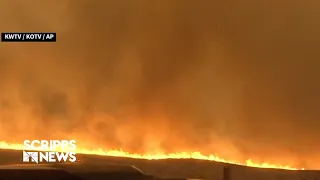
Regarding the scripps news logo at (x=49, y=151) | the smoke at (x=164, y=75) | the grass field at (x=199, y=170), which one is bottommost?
the grass field at (x=199, y=170)

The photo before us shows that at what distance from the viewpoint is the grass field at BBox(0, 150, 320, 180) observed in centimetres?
106

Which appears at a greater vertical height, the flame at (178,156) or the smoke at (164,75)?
the smoke at (164,75)

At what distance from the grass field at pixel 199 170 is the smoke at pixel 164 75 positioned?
34 millimetres

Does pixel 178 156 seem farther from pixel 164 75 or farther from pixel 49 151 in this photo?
pixel 49 151

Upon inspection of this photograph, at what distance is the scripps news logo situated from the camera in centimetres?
101

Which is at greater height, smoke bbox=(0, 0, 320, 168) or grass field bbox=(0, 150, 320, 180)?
smoke bbox=(0, 0, 320, 168)

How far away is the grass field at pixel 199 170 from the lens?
3.49 ft

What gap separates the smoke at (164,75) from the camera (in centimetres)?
107

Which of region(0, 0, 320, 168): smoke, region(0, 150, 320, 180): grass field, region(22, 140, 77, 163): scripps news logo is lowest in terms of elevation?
region(0, 150, 320, 180): grass field

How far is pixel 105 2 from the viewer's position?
1083mm

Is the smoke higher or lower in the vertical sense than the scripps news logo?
higher

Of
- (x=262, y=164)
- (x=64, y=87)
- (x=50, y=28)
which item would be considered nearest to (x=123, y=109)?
(x=64, y=87)

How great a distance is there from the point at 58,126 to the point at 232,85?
1.36ft

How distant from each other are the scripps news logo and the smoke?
18 mm
